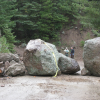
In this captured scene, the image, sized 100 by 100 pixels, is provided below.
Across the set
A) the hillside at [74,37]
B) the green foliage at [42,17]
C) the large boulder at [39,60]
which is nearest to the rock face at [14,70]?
the large boulder at [39,60]

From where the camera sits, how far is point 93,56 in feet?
23.9

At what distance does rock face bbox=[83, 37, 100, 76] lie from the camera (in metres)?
7.20

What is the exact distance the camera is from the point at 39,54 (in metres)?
7.05

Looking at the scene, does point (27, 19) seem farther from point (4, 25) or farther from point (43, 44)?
point (43, 44)

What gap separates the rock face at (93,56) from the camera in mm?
7199

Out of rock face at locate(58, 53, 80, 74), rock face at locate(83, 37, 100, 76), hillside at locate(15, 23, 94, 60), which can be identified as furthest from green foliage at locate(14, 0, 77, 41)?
rock face at locate(83, 37, 100, 76)

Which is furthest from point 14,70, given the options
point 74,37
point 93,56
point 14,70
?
point 74,37

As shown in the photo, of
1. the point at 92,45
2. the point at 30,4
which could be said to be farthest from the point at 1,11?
the point at 92,45

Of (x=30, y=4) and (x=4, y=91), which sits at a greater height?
(x=30, y=4)

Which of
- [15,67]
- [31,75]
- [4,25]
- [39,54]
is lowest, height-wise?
[31,75]

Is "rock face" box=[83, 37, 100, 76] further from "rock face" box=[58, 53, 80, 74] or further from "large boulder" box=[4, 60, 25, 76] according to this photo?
"large boulder" box=[4, 60, 25, 76]

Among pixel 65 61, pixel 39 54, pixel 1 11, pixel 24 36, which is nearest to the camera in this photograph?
pixel 39 54

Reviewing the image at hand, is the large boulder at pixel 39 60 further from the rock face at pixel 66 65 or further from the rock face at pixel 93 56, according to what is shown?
the rock face at pixel 93 56

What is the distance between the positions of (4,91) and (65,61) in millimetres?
4346
